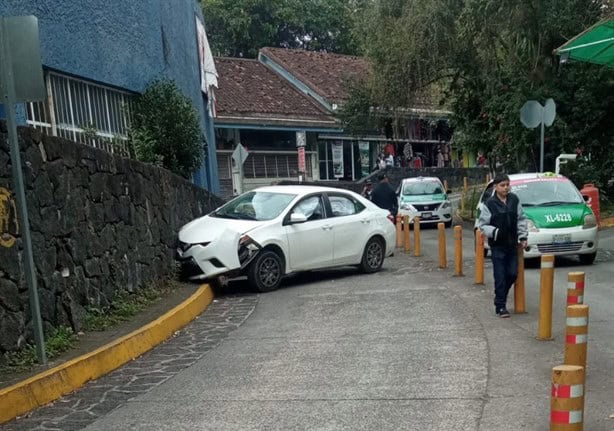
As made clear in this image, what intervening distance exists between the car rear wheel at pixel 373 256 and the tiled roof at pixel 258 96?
16.9m

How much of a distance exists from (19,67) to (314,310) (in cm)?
509

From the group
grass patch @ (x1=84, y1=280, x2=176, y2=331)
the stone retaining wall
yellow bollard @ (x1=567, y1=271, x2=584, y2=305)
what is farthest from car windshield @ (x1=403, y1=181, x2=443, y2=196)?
yellow bollard @ (x1=567, y1=271, x2=584, y2=305)

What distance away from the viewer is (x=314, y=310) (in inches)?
375

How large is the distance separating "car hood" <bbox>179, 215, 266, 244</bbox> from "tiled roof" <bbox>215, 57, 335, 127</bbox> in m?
18.1

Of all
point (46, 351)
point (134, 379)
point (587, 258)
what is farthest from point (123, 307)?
point (587, 258)

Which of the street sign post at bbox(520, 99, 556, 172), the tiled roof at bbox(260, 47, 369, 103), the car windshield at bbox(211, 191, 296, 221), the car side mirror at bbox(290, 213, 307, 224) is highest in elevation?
the tiled roof at bbox(260, 47, 369, 103)

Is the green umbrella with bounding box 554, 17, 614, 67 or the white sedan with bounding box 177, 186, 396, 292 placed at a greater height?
the green umbrella with bounding box 554, 17, 614, 67

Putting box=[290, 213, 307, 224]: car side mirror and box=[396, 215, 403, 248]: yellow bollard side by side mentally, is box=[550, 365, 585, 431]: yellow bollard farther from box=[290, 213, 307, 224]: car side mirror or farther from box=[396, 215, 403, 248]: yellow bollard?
box=[396, 215, 403, 248]: yellow bollard

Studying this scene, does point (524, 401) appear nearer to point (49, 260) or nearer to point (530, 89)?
point (49, 260)

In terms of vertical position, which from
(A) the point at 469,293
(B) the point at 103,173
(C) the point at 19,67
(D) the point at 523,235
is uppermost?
(C) the point at 19,67

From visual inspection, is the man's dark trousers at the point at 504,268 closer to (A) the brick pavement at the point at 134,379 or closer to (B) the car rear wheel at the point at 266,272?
(A) the brick pavement at the point at 134,379

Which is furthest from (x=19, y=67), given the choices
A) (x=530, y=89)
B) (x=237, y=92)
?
(x=237, y=92)

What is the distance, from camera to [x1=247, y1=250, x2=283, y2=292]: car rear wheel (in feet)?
35.7

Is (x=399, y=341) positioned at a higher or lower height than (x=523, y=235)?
lower
